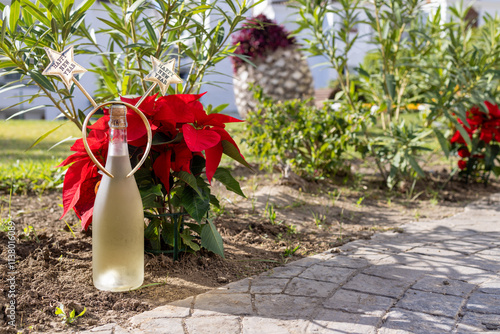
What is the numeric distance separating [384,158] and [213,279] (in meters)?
2.11

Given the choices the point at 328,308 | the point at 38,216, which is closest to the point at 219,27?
the point at 328,308

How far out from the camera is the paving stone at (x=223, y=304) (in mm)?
1582

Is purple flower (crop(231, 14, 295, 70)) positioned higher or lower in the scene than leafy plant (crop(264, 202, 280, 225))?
higher

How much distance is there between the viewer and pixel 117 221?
1.57 m

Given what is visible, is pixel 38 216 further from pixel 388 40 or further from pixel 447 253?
pixel 388 40

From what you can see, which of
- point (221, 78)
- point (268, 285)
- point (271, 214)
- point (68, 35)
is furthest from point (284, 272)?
point (221, 78)

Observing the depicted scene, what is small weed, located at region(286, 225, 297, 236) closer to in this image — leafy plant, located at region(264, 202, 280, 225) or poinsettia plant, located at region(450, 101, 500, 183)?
leafy plant, located at region(264, 202, 280, 225)

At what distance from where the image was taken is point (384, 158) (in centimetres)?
355

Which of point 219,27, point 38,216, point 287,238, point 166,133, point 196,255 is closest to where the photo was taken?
point 166,133

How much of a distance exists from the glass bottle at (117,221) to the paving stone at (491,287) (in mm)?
1354

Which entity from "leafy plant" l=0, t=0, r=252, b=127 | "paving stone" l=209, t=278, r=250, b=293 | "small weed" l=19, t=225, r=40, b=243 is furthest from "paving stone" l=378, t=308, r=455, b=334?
"small weed" l=19, t=225, r=40, b=243

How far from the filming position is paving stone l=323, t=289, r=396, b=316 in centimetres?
161

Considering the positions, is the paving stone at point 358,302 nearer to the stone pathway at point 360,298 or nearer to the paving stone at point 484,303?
the stone pathway at point 360,298

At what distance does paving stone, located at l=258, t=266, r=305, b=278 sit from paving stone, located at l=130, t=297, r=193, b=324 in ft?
1.42
